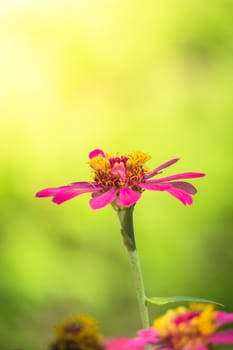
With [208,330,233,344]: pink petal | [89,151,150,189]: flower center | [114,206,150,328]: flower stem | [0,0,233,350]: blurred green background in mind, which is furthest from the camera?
[0,0,233,350]: blurred green background

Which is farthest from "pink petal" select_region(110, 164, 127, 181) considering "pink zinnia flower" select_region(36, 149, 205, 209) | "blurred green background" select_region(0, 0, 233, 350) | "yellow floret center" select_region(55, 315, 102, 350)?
"blurred green background" select_region(0, 0, 233, 350)

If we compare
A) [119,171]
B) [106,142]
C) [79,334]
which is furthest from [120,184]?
[106,142]

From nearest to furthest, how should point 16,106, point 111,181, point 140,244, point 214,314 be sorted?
point 214,314, point 111,181, point 140,244, point 16,106

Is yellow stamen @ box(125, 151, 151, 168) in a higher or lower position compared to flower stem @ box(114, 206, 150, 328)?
higher

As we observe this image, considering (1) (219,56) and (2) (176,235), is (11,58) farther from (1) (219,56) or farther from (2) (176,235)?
(2) (176,235)

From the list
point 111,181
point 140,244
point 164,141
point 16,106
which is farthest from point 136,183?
point 16,106

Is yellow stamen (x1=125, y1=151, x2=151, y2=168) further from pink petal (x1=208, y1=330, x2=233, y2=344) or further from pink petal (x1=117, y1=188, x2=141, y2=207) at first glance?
pink petal (x1=208, y1=330, x2=233, y2=344)

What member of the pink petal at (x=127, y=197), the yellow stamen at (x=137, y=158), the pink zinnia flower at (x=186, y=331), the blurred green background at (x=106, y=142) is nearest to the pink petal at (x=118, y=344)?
the pink zinnia flower at (x=186, y=331)
